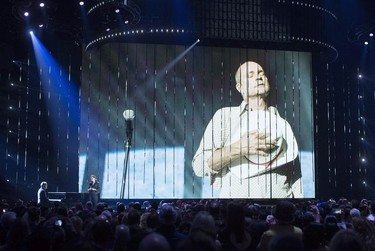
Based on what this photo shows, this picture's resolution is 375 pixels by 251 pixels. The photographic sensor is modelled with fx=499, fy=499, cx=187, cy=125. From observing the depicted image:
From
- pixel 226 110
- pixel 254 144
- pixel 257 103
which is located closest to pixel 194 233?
pixel 254 144

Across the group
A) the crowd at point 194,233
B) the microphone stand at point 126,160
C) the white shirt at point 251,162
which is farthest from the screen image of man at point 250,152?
the crowd at point 194,233

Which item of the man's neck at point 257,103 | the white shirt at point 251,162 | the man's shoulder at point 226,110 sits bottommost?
the white shirt at point 251,162

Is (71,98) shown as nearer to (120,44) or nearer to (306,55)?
(120,44)

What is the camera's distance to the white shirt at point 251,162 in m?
13.7

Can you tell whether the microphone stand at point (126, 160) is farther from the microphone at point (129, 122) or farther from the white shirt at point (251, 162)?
the white shirt at point (251, 162)

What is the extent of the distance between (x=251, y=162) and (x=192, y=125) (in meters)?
A: 1.92

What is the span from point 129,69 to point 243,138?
3747mm

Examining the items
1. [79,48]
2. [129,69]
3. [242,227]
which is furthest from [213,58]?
[242,227]

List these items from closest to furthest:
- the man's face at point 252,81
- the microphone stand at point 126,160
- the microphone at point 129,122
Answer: the microphone stand at point 126,160 → the microphone at point 129,122 → the man's face at point 252,81

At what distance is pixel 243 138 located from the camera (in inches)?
542

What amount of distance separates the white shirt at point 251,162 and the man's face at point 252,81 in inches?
17.2

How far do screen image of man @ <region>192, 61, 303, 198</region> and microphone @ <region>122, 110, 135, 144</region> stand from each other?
6.14 ft

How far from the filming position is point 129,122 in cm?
1357

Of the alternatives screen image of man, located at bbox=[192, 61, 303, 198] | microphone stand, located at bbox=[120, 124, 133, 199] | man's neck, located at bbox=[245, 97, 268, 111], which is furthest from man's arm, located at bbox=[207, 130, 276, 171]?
microphone stand, located at bbox=[120, 124, 133, 199]
